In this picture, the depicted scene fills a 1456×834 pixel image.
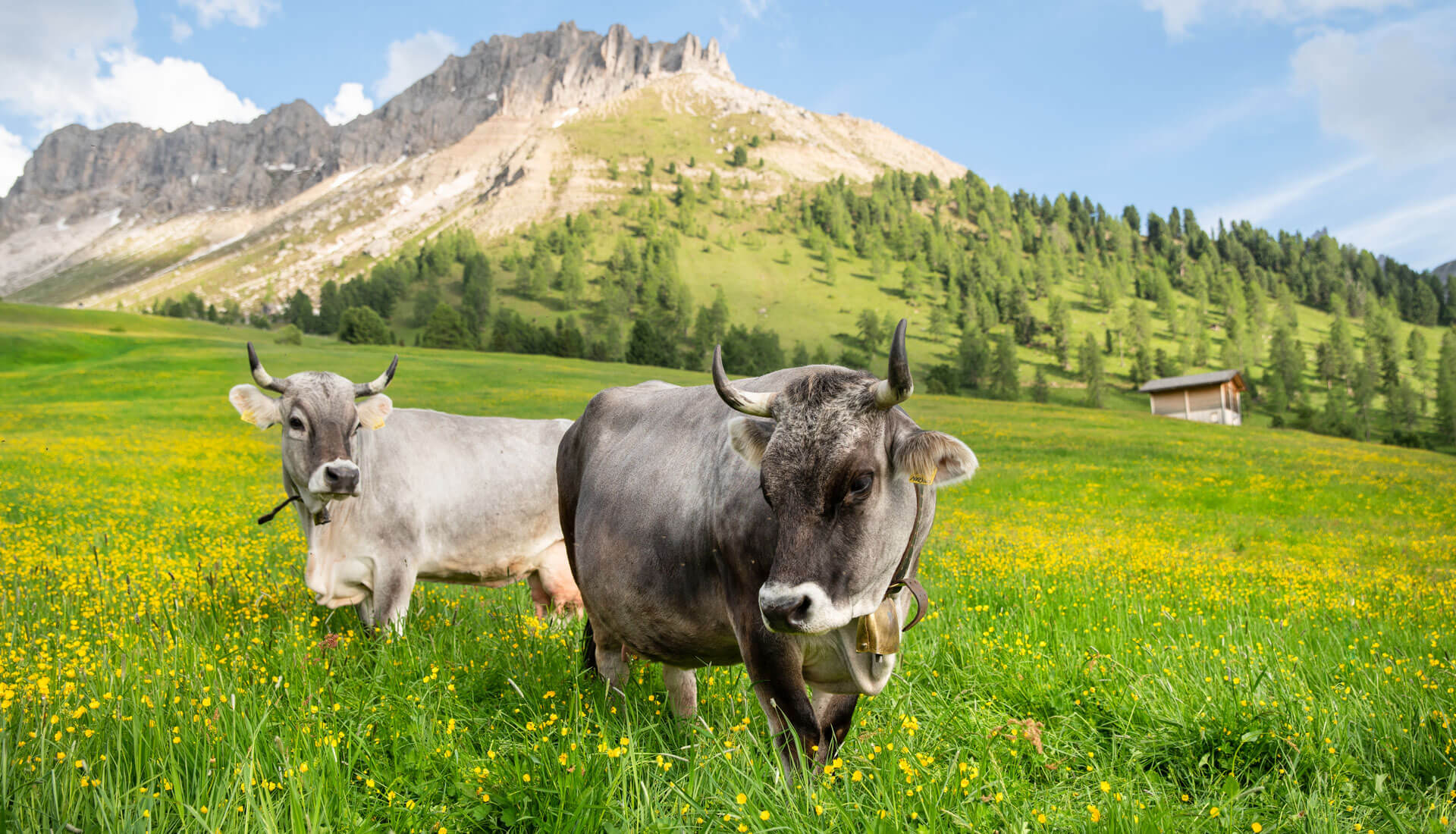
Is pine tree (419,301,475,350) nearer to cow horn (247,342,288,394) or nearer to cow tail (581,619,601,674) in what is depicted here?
cow horn (247,342,288,394)

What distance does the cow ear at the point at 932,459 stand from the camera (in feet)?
11.6

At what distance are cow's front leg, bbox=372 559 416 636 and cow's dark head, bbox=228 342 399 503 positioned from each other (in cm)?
101

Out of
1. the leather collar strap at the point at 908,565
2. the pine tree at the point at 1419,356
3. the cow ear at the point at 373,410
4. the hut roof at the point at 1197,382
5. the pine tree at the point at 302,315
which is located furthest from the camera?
the pine tree at the point at 302,315

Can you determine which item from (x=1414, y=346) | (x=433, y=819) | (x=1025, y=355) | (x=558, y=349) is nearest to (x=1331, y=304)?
(x=1414, y=346)

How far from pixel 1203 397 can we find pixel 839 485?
10578cm

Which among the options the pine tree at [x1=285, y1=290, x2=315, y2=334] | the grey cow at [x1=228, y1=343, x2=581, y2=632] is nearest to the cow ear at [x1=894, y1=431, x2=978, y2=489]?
the grey cow at [x1=228, y1=343, x2=581, y2=632]

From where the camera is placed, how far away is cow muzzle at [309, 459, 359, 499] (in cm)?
693

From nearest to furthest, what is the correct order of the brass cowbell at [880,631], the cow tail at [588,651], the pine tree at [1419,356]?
the brass cowbell at [880,631] → the cow tail at [588,651] → the pine tree at [1419,356]

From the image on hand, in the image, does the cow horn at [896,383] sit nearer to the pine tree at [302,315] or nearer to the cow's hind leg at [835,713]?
the cow's hind leg at [835,713]

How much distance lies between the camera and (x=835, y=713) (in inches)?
169

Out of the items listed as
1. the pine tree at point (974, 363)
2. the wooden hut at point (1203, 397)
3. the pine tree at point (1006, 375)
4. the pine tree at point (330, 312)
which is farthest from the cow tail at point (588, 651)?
the pine tree at point (330, 312)

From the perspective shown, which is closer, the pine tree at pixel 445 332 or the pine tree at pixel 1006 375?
the pine tree at pixel 445 332

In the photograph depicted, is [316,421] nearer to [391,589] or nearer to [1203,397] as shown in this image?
[391,589]

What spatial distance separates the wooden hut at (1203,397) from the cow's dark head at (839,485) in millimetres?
99463
